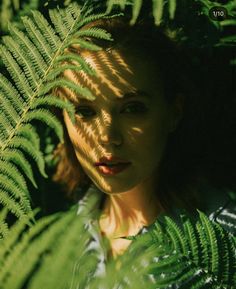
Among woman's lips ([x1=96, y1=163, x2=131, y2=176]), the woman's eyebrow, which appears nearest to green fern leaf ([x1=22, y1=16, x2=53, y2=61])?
the woman's eyebrow

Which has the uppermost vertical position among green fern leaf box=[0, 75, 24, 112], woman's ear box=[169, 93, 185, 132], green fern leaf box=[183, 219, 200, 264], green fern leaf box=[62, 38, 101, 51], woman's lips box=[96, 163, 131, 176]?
green fern leaf box=[62, 38, 101, 51]

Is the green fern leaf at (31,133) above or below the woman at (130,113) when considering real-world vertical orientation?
above

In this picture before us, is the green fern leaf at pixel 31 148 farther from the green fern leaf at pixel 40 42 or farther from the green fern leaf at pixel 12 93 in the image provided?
the green fern leaf at pixel 40 42

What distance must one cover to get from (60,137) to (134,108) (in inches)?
15.5

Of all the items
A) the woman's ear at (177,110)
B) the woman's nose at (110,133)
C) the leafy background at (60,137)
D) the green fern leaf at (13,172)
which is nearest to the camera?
the leafy background at (60,137)

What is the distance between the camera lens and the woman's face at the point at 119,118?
55.2 inches

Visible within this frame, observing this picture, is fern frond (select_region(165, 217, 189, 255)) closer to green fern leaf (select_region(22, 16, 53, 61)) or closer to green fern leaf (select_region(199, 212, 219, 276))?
green fern leaf (select_region(199, 212, 219, 276))

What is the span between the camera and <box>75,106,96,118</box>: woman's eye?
1.45 m

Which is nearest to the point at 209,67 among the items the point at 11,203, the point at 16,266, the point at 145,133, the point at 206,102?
the point at 206,102

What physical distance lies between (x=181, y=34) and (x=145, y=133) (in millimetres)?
408

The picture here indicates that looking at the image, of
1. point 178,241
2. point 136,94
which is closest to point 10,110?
point 136,94

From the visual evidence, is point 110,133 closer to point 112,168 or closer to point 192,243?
point 112,168

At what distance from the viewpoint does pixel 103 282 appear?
21.9 inches

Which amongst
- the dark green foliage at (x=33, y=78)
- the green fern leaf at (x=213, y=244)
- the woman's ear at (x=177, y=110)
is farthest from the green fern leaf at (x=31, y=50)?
the green fern leaf at (x=213, y=244)
